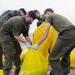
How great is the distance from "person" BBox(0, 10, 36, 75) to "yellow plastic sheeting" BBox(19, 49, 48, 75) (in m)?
0.19

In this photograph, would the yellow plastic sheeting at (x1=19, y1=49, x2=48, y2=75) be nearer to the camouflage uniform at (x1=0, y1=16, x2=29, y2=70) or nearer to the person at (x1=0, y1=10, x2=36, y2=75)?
the person at (x1=0, y1=10, x2=36, y2=75)

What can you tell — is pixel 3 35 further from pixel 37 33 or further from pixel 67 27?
pixel 67 27

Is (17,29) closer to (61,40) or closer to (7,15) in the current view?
(61,40)

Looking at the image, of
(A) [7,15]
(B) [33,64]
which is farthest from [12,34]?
(A) [7,15]

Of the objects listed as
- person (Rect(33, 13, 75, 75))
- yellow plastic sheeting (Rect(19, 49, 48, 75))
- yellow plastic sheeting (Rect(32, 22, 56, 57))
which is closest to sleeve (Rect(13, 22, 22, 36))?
yellow plastic sheeting (Rect(19, 49, 48, 75))

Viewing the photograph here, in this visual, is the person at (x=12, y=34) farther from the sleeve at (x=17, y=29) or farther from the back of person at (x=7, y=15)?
the back of person at (x=7, y=15)

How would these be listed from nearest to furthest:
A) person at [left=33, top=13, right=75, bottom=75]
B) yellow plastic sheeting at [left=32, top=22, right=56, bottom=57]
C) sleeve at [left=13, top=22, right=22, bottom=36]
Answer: person at [left=33, top=13, right=75, bottom=75]
sleeve at [left=13, top=22, right=22, bottom=36]
yellow plastic sheeting at [left=32, top=22, right=56, bottom=57]

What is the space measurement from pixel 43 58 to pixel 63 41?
73cm

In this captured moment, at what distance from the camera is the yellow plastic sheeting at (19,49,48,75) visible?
229 inches

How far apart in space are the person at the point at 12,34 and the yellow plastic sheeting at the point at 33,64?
0.19m

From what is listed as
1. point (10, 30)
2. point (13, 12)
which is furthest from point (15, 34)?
point (13, 12)

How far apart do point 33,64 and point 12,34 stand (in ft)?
2.39

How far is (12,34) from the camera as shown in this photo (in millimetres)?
6043

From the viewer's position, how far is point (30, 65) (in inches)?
230
